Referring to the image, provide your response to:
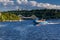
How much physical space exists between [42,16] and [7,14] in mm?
13728

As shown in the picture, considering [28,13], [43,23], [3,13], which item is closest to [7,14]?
[3,13]

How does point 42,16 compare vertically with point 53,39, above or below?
below

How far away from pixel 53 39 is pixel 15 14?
208 ft

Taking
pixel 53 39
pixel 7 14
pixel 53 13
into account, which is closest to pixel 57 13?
pixel 53 13

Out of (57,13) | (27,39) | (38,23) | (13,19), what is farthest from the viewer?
(13,19)

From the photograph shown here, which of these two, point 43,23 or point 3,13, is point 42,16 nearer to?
point 43,23

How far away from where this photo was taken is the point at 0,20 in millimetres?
97875

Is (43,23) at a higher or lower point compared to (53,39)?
lower

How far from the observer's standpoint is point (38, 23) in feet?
235

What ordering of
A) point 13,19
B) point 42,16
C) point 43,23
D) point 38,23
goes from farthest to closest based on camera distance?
point 13,19
point 42,16
point 43,23
point 38,23

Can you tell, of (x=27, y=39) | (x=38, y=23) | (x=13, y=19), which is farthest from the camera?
(x=13, y=19)

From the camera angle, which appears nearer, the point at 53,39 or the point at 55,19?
the point at 53,39

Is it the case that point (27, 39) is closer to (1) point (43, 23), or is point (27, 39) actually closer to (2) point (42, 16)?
(1) point (43, 23)

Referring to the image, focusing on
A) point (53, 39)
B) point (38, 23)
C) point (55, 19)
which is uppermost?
point (53, 39)
